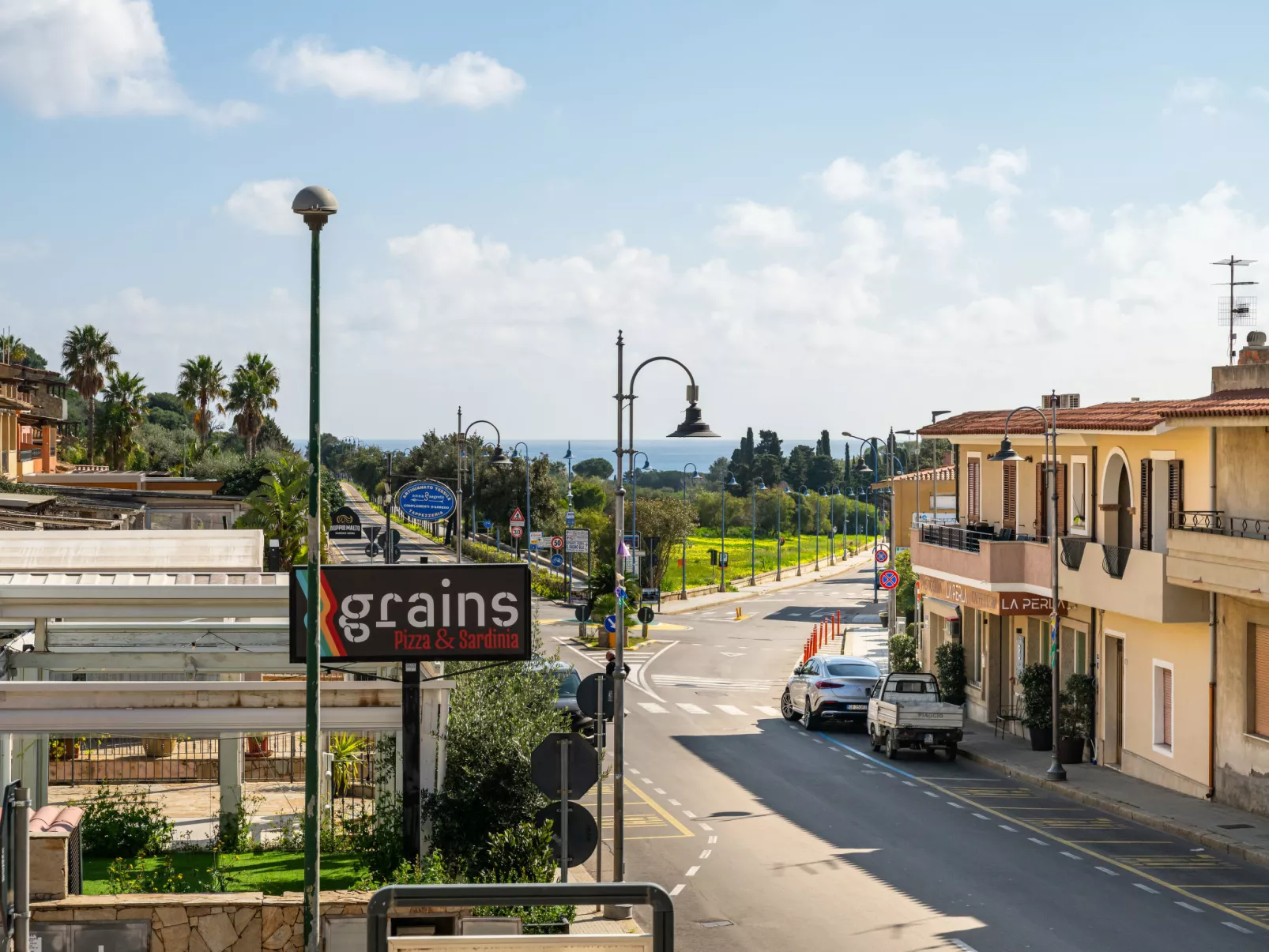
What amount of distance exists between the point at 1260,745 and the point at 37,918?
1996cm

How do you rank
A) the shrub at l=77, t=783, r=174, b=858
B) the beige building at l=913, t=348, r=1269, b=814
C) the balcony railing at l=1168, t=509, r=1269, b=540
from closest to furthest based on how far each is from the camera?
1. the shrub at l=77, t=783, r=174, b=858
2. the balcony railing at l=1168, t=509, r=1269, b=540
3. the beige building at l=913, t=348, r=1269, b=814

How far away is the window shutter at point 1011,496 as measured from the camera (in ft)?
125

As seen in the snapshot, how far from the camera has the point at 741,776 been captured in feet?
97.2

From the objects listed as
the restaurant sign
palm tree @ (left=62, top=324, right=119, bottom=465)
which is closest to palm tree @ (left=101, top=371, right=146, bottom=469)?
palm tree @ (left=62, top=324, right=119, bottom=465)

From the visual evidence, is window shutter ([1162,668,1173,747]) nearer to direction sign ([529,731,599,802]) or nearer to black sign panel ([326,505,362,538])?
direction sign ([529,731,599,802])

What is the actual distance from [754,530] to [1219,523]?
8652 centimetres

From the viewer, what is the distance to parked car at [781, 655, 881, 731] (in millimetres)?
36906

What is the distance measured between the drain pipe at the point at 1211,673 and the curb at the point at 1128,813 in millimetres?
1795

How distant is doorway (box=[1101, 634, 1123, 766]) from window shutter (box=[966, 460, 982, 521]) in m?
10.5

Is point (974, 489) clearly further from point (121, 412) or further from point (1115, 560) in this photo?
point (121, 412)

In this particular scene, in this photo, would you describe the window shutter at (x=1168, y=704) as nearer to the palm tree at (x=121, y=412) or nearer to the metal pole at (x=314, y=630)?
the metal pole at (x=314, y=630)

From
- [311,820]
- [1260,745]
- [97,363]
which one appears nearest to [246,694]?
[311,820]

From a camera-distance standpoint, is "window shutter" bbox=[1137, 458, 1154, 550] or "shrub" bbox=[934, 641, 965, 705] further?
"shrub" bbox=[934, 641, 965, 705]

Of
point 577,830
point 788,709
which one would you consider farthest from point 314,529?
point 788,709
